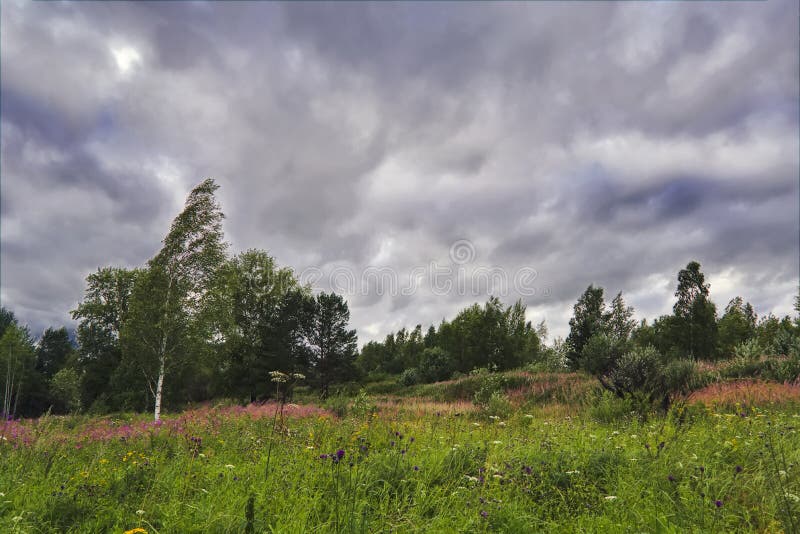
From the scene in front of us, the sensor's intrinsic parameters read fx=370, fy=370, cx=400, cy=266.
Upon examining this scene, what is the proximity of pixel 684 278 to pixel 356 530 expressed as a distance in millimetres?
38859

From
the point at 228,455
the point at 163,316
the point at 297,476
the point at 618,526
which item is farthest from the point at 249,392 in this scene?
the point at 618,526

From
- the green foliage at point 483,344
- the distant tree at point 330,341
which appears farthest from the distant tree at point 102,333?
the green foliage at point 483,344

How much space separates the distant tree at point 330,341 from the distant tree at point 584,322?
725 inches

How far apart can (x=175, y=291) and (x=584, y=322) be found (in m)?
29.4

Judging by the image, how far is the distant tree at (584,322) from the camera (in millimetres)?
29358

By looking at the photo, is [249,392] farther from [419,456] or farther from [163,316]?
[419,456]

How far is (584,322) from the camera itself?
1205 inches

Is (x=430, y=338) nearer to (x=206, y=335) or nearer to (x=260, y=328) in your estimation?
(x=260, y=328)

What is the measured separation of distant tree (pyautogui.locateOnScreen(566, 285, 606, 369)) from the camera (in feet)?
96.3

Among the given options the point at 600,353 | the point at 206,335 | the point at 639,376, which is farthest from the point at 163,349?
the point at 600,353

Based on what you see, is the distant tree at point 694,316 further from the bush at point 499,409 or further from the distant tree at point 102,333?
the distant tree at point 102,333

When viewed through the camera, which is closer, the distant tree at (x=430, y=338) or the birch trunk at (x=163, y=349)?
→ the birch trunk at (x=163, y=349)

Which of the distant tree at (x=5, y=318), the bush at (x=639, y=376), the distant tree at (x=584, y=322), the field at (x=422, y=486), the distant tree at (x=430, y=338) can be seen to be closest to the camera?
the field at (x=422, y=486)

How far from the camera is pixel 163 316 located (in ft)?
59.8
